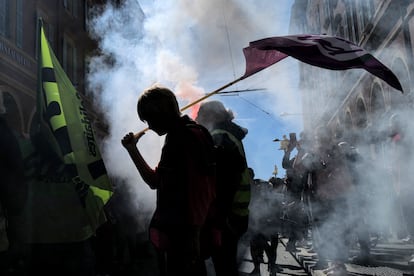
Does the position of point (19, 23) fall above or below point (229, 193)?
above

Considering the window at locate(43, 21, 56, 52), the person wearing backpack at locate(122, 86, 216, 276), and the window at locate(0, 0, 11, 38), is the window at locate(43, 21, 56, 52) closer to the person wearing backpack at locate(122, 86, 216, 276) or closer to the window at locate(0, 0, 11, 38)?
the window at locate(0, 0, 11, 38)

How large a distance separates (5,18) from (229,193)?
381 inches

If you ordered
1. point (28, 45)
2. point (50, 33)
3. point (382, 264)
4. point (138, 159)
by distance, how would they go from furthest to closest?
point (50, 33) → point (28, 45) → point (382, 264) → point (138, 159)

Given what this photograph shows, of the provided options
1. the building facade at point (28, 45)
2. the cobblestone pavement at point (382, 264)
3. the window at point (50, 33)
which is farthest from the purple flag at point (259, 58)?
the window at point (50, 33)

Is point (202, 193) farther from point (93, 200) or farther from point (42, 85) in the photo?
point (42, 85)

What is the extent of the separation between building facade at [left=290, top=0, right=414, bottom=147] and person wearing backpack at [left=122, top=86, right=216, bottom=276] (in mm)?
5202

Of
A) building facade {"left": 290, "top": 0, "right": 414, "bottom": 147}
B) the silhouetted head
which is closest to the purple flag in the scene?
the silhouetted head

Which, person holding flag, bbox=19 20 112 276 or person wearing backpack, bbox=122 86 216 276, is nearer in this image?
person wearing backpack, bbox=122 86 216 276

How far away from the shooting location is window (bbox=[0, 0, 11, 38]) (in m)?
10.8

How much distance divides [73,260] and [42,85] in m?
1.02

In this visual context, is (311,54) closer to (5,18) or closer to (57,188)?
(57,188)

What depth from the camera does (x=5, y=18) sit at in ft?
36.1

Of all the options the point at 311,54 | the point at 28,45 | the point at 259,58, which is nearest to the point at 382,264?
the point at 311,54

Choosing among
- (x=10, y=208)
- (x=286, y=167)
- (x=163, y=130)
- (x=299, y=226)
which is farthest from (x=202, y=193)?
(x=299, y=226)
